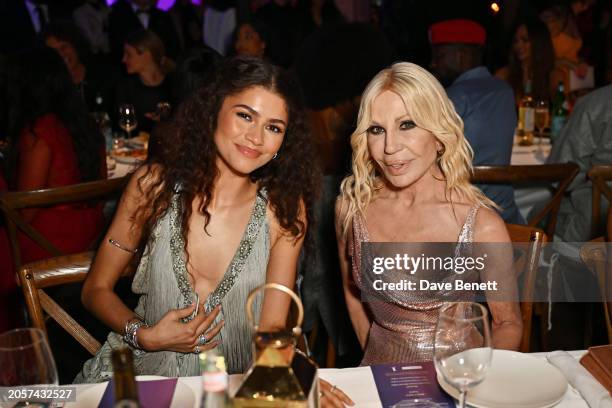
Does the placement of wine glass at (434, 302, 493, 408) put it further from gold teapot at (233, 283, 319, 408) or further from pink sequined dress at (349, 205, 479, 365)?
pink sequined dress at (349, 205, 479, 365)

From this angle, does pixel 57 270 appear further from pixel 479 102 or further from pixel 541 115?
pixel 541 115

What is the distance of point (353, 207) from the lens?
7.53 ft

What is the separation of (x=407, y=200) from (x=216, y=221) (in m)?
0.65

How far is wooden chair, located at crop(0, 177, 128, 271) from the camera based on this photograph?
2611 millimetres

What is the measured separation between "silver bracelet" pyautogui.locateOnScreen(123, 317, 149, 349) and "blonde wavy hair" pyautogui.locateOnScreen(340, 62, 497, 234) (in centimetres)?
76

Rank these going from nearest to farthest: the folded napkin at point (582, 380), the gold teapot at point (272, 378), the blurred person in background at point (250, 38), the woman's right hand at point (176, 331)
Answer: the gold teapot at point (272, 378) → the folded napkin at point (582, 380) → the woman's right hand at point (176, 331) → the blurred person in background at point (250, 38)

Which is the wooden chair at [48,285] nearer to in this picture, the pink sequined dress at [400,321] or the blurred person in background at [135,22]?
the pink sequined dress at [400,321]

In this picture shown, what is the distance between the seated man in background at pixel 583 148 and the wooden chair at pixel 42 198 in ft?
7.55

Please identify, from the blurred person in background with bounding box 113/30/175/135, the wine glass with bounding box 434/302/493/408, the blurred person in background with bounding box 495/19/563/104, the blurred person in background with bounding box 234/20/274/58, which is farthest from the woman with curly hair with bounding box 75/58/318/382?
the blurred person in background with bounding box 234/20/274/58

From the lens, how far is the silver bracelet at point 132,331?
2.00 m

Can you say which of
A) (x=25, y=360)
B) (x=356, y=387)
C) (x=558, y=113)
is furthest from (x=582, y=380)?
(x=558, y=113)

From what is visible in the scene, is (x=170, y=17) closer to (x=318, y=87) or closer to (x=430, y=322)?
(x=318, y=87)

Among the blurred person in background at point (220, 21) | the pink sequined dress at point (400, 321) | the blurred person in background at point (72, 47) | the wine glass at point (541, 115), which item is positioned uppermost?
the blurred person in background at point (220, 21)

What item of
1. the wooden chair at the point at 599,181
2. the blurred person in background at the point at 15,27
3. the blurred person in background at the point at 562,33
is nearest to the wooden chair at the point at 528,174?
the wooden chair at the point at 599,181
